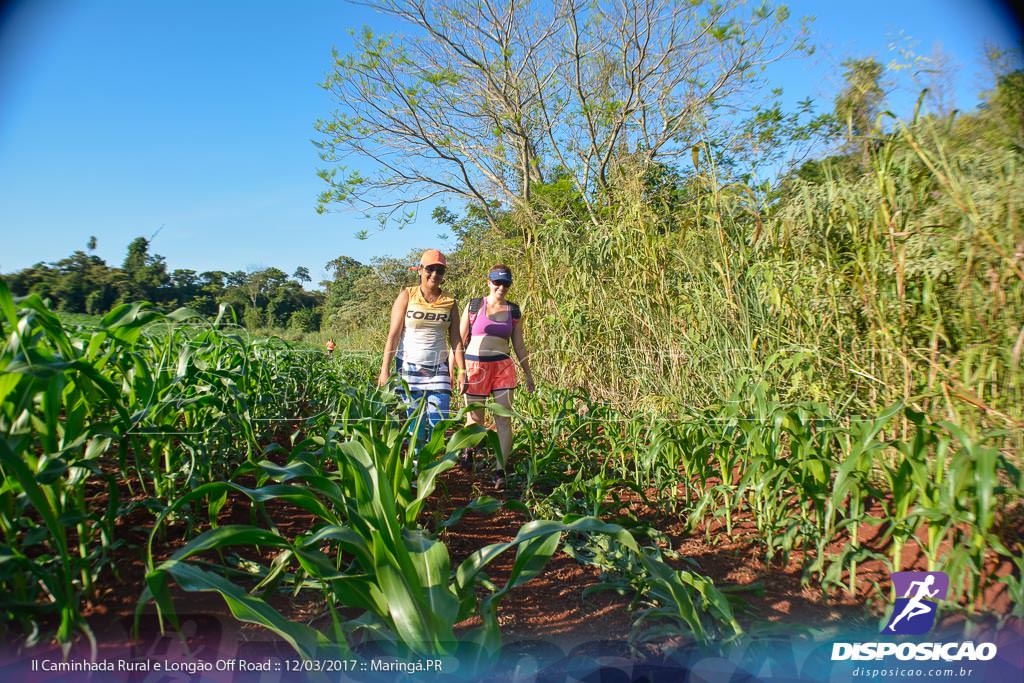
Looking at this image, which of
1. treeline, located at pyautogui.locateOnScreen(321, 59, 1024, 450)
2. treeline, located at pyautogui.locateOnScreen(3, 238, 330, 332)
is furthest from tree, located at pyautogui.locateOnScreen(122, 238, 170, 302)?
treeline, located at pyautogui.locateOnScreen(321, 59, 1024, 450)

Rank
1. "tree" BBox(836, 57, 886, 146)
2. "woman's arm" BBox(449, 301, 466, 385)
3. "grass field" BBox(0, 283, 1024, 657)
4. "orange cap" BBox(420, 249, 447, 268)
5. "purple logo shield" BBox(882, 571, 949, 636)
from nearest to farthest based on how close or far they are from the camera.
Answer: "grass field" BBox(0, 283, 1024, 657) → "purple logo shield" BBox(882, 571, 949, 636) → "tree" BBox(836, 57, 886, 146) → "orange cap" BBox(420, 249, 447, 268) → "woman's arm" BBox(449, 301, 466, 385)

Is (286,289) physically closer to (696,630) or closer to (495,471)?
(495,471)

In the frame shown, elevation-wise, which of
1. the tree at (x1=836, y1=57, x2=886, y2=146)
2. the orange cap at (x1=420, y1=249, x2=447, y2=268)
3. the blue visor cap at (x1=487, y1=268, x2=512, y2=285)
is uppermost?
the tree at (x1=836, y1=57, x2=886, y2=146)

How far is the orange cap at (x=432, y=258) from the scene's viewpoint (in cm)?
293

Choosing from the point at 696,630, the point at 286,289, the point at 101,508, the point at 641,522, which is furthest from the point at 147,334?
the point at 696,630

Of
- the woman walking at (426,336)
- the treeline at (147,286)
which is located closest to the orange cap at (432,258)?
the woman walking at (426,336)

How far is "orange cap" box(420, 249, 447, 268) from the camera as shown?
2.93 m

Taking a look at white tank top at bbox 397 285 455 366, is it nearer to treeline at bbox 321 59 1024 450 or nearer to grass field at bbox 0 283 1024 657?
grass field at bbox 0 283 1024 657

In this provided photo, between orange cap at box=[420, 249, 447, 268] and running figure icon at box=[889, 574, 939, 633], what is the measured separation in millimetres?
2404

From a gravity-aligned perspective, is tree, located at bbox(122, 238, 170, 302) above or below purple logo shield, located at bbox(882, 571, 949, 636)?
above

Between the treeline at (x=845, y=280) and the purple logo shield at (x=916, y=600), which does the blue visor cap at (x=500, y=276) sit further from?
the purple logo shield at (x=916, y=600)

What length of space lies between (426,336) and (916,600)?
235 centimetres

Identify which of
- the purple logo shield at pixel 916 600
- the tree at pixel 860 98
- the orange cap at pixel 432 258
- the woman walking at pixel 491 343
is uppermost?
the tree at pixel 860 98

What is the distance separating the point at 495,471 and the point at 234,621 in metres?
1.64
